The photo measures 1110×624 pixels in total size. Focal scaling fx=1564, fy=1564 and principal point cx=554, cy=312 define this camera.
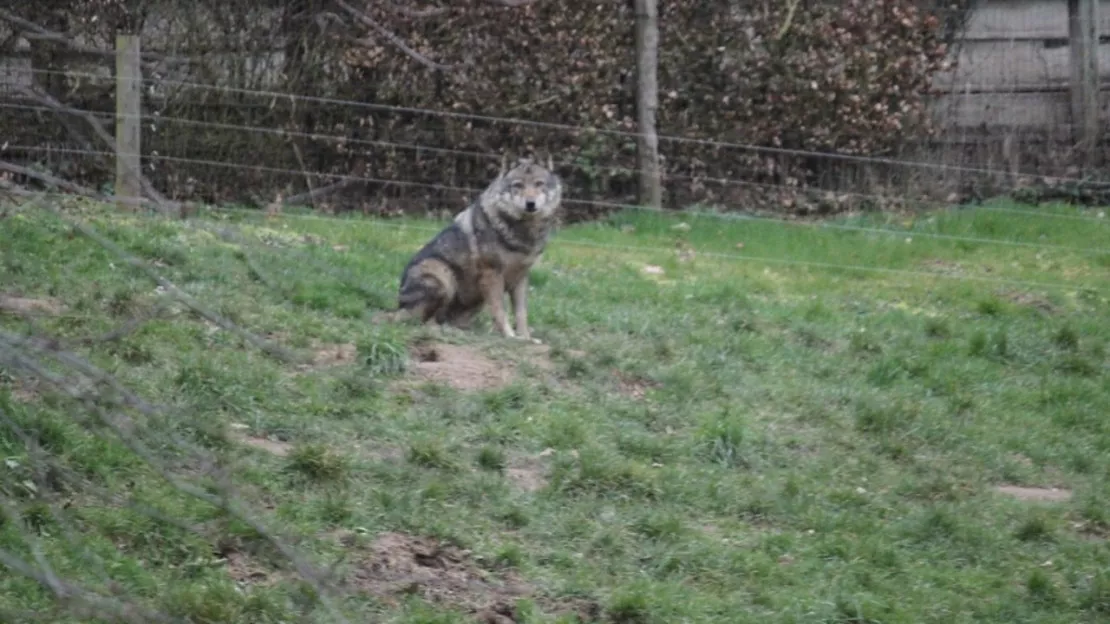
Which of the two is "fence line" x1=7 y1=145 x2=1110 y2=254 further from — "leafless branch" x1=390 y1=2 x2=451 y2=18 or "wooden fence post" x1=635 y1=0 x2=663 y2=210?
"leafless branch" x1=390 y1=2 x2=451 y2=18

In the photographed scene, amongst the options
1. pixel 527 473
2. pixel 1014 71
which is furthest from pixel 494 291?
pixel 1014 71

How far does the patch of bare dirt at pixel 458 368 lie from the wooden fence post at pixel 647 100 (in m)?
5.47

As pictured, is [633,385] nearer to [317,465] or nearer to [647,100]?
[317,465]

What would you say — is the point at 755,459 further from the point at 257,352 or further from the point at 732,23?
the point at 732,23

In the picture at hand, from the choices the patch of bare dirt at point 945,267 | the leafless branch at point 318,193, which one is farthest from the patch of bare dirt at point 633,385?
the leafless branch at point 318,193

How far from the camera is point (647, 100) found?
45.5ft

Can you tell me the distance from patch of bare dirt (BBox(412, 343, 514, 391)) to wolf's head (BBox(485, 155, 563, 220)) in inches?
51.2

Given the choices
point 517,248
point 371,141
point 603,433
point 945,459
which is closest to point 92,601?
point 603,433

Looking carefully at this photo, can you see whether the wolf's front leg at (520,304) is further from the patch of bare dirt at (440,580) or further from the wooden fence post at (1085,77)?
the wooden fence post at (1085,77)

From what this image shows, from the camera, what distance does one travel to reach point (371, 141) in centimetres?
1348

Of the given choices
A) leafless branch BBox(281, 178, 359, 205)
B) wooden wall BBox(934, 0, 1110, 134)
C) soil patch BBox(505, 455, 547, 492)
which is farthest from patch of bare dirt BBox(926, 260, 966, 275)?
soil patch BBox(505, 455, 547, 492)

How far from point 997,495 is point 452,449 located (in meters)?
2.58

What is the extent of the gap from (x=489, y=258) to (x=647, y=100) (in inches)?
190

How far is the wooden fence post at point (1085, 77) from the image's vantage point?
47.3 ft
